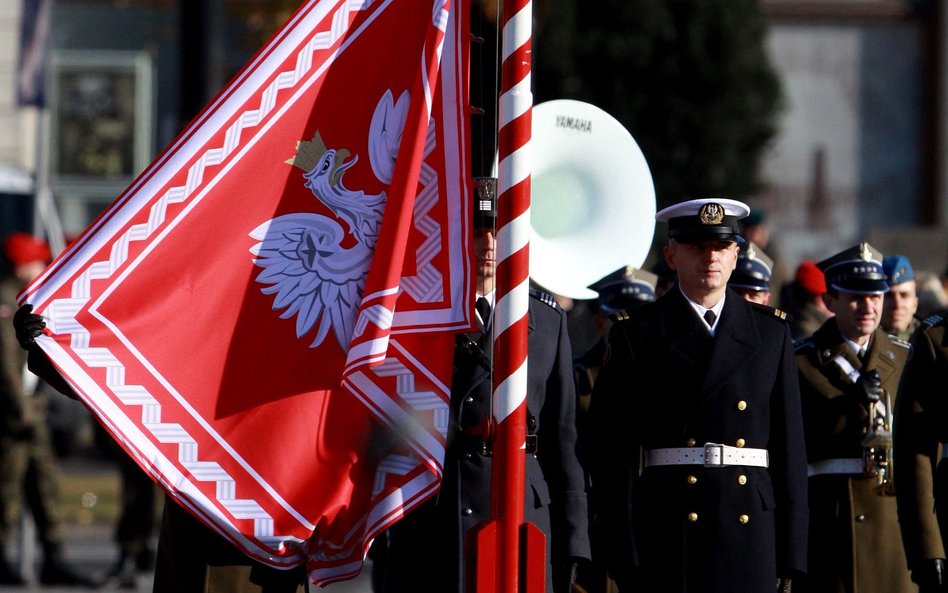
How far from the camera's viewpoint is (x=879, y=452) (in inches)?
278

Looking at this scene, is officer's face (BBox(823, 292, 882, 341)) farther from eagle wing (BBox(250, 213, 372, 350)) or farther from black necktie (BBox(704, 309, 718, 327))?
eagle wing (BBox(250, 213, 372, 350))

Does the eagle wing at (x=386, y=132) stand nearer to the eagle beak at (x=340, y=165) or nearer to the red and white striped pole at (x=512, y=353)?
the eagle beak at (x=340, y=165)

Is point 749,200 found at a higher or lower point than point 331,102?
higher

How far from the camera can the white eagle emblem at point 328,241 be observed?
18.2 feet

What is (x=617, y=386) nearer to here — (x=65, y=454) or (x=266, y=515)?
(x=266, y=515)

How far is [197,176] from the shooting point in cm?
562

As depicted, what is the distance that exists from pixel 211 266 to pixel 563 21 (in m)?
15.1

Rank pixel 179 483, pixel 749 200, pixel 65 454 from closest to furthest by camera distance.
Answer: pixel 179 483 → pixel 65 454 → pixel 749 200

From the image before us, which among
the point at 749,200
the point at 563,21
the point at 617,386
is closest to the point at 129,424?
the point at 617,386

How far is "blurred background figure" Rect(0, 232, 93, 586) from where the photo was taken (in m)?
11.4

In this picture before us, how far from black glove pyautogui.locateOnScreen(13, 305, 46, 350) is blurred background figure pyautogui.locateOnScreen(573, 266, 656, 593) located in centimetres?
215

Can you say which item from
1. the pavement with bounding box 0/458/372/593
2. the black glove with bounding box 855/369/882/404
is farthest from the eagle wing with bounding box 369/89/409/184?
the pavement with bounding box 0/458/372/593

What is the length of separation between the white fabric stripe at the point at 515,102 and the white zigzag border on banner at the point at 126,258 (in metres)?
0.40

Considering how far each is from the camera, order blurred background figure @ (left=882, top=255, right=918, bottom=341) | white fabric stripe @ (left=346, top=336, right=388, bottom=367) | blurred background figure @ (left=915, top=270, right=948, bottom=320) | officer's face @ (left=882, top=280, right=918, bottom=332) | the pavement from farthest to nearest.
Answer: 1. the pavement
2. blurred background figure @ (left=915, top=270, right=948, bottom=320)
3. officer's face @ (left=882, top=280, right=918, bottom=332)
4. blurred background figure @ (left=882, top=255, right=918, bottom=341)
5. white fabric stripe @ (left=346, top=336, right=388, bottom=367)
